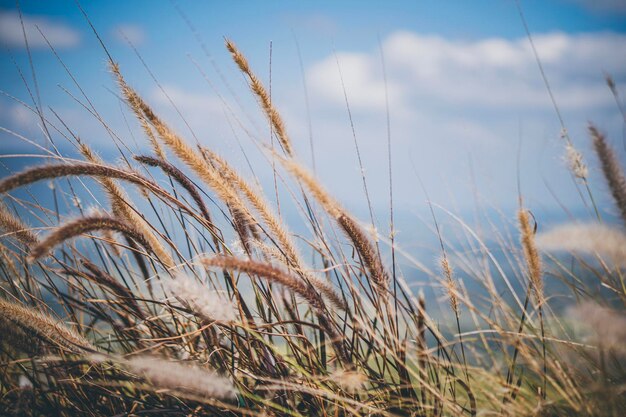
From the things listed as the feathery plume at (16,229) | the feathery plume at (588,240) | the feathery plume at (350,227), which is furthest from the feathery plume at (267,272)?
the feathery plume at (16,229)

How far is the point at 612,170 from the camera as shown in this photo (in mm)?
1400

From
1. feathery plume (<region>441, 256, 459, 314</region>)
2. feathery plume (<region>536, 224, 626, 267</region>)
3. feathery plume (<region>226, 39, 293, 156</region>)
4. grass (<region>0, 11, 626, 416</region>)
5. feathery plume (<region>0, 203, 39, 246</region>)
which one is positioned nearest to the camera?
grass (<region>0, 11, 626, 416</region>)

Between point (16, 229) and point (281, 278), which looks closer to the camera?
point (281, 278)

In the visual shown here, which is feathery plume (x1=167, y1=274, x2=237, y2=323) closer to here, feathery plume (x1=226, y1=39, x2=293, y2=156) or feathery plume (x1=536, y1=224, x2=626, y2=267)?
feathery plume (x1=226, y1=39, x2=293, y2=156)

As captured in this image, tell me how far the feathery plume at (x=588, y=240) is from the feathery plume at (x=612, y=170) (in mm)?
77

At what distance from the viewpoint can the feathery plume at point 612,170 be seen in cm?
134

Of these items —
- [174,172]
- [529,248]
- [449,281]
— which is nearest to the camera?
[529,248]

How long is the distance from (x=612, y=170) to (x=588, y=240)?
0.30 meters

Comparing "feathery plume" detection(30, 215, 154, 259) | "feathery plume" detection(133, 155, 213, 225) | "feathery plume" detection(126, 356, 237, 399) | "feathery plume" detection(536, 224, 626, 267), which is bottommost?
"feathery plume" detection(536, 224, 626, 267)

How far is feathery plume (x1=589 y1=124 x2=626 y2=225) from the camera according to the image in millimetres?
1344

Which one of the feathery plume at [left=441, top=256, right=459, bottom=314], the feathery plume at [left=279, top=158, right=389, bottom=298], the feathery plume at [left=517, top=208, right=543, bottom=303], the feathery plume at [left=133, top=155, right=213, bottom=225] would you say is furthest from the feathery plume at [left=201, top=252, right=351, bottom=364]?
the feathery plume at [left=517, top=208, right=543, bottom=303]

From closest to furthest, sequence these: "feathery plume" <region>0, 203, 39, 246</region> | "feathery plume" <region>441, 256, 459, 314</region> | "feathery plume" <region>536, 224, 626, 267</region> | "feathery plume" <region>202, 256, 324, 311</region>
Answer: "feathery plume" <region>202, 256, 324, 311</region> < "feathery plume" <region>536, 224, 626, 267</region> < "feathery plume" <region>441, 256, 459, 314</region> < "feathery plume" <region>0, 203, 39, 246</region>

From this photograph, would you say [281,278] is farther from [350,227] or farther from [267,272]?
[350,227]

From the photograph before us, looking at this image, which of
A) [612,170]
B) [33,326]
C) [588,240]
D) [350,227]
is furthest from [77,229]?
[612,170]
